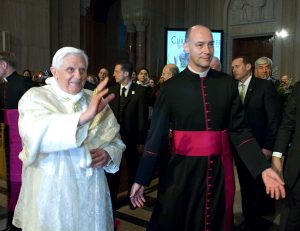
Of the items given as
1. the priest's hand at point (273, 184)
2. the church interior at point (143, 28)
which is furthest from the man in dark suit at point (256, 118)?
the church interior at point (143, 28)

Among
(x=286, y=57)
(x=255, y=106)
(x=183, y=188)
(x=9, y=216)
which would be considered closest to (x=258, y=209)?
(x=255, y=106)

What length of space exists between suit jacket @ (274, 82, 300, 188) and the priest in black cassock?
494mm

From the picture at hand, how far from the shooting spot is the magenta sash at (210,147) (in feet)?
8.71

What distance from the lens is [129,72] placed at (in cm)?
516

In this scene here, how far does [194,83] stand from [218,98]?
0.67 ft

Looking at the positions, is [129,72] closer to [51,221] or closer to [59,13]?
[51,221]

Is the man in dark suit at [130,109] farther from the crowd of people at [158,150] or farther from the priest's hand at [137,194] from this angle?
the priest's hand at [137,194]

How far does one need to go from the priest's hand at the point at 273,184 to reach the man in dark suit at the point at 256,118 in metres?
1.68

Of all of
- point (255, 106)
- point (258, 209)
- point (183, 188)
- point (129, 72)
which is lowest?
point (258, 209)

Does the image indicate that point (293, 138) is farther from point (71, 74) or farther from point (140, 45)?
point (140, 45)

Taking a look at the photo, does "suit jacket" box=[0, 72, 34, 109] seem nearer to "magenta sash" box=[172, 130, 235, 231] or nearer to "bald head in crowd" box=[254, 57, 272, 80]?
"magenta sash" box=[172, 130, 235, 231]

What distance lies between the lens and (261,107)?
14.4 ft

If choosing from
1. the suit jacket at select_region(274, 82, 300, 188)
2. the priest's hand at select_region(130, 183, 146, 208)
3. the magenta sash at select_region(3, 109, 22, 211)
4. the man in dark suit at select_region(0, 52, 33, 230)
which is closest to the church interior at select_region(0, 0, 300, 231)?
the man in dark suit at select_region(0, 52, 33, 230)

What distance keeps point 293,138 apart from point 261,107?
130cm
